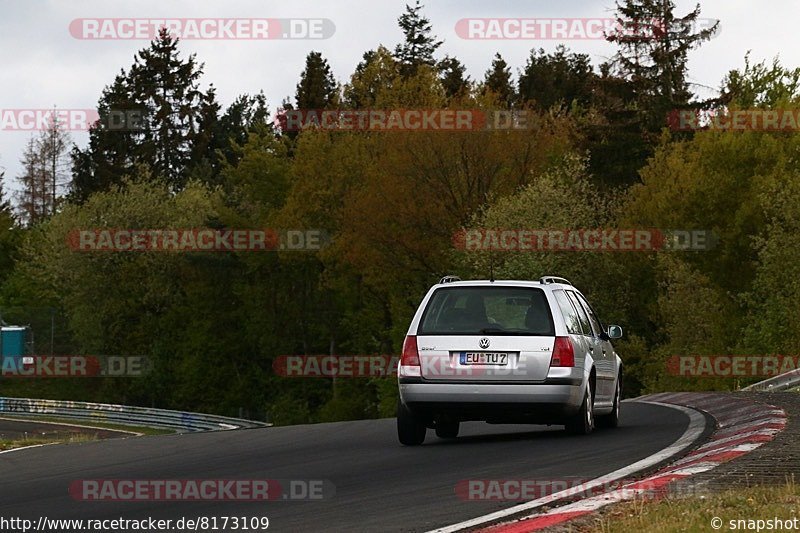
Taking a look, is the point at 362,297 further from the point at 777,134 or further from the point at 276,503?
the point at 276,503

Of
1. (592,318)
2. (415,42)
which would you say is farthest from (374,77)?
(592,318)

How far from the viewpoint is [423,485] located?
11.0m

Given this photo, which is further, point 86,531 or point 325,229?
point 325,229

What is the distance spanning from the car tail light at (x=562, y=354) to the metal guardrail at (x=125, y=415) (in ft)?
132

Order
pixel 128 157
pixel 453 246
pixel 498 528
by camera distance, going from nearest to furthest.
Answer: pixel 498 528 < pixel 453 246 < pixel 128 157

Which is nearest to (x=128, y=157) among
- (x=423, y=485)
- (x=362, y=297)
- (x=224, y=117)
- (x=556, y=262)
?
(x=224, y=117)

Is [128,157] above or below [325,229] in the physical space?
above

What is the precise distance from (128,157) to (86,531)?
97713 mm

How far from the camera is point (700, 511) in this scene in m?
8.05

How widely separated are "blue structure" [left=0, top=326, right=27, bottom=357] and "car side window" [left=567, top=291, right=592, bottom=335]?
227 feet

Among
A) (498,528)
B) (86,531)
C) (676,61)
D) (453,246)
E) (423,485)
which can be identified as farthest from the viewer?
(676,61)
